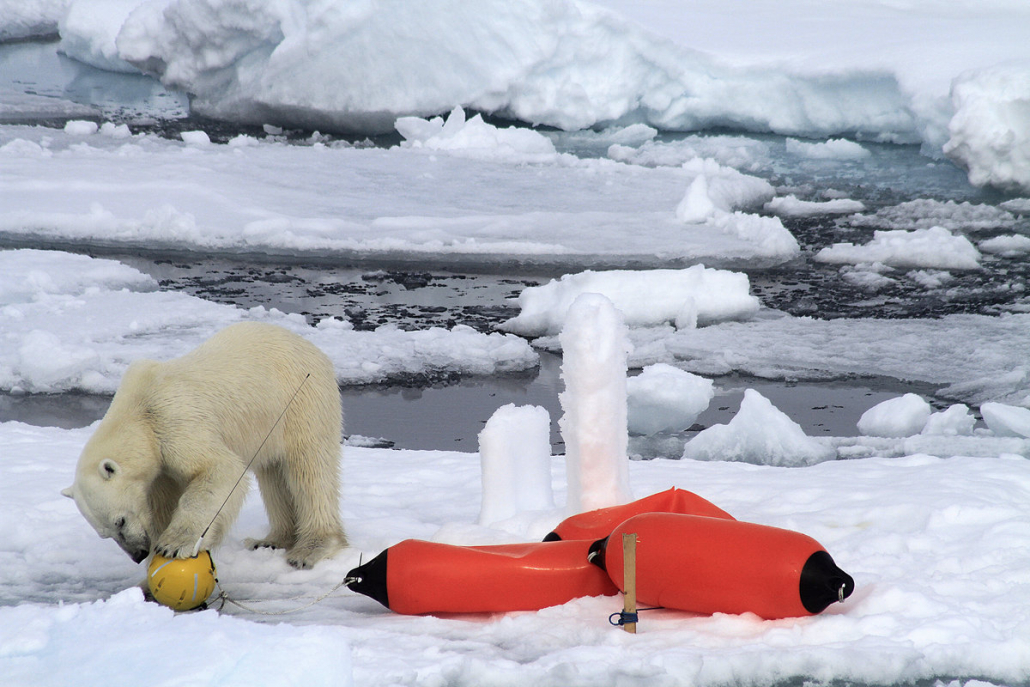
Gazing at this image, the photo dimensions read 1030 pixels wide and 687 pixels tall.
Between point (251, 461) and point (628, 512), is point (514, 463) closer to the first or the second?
point (628, 512)

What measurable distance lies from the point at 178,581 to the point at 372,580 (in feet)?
1.66

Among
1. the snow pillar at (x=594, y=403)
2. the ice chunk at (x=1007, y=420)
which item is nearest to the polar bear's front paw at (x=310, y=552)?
the snow pillar at (x=594, y=403)

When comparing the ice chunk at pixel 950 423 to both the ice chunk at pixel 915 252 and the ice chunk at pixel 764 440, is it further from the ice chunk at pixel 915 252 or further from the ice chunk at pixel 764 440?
the ice chunk at pixel 915 252

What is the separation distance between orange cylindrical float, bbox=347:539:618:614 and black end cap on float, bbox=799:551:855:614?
530mm

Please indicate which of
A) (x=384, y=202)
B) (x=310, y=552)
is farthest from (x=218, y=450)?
(x=384, y=202)

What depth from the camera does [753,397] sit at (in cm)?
532

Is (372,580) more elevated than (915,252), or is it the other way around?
(915,252)

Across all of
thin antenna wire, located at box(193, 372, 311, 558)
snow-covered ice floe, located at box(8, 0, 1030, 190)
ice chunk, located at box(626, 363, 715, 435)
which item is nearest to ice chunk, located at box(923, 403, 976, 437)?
ice chunk, located at box(626, 363, 715, 435)

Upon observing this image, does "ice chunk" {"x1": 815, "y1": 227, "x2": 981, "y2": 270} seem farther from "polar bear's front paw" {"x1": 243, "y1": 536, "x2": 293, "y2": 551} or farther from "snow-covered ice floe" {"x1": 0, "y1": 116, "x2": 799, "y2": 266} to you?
"polar bear's front paw" {"x1": 243, "y1": 536, "x2": 293, "y2": 551}

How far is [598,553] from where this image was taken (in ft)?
8.70

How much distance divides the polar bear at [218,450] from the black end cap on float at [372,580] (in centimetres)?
40

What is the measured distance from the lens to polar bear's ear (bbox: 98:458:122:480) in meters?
2.66

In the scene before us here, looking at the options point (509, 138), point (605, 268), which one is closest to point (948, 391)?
point (605, 268)

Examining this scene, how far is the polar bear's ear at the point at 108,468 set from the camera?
2656 mm
